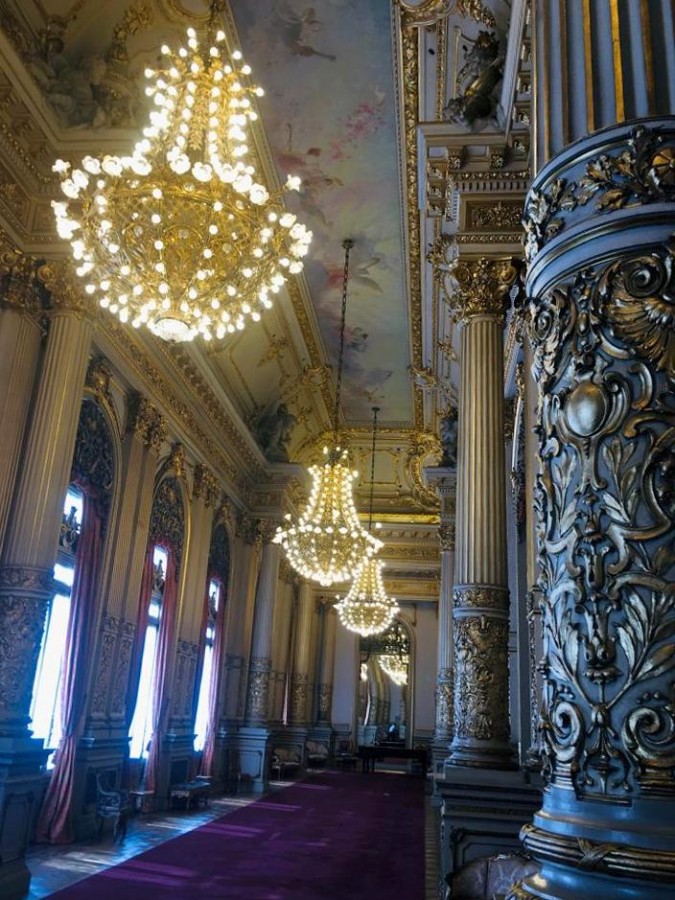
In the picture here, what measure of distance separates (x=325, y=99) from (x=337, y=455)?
16.3 feet

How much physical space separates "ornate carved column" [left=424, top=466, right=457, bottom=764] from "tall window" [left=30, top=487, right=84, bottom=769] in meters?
6.79

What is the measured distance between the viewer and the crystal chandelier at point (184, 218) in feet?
16.9

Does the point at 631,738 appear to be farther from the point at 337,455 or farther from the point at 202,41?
the point at 337,455

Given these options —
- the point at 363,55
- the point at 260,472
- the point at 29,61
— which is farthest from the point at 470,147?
the point at 260,472

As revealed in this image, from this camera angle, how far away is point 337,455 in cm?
1169

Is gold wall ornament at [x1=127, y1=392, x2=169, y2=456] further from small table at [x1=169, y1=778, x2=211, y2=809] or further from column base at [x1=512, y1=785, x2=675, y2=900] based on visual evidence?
column base at [x1=512, y1=785, x2=675, y2=900]

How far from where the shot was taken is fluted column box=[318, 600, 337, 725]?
21.5 m

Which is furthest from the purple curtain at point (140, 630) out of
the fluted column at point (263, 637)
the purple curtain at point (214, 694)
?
the fluted column at point (263, 637)

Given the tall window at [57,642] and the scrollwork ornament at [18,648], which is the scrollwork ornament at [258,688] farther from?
the scrollwork ornament at [18,648]

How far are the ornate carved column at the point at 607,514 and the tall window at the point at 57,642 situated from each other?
7481 mm

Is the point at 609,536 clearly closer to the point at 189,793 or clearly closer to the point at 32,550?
the point at 32,550

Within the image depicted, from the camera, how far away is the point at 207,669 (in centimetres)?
1412

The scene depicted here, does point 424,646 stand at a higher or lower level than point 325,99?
lower

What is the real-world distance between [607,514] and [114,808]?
8571mm
